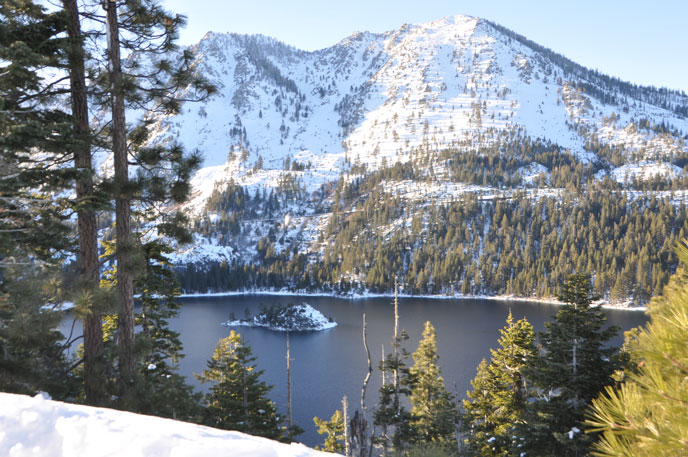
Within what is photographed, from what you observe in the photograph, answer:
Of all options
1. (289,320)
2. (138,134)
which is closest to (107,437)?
(138,134)

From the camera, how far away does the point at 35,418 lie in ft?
10.4

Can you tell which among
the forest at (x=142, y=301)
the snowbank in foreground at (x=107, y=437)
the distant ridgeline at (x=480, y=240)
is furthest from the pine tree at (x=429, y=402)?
the distant ridgeline at (x=480, y=240)

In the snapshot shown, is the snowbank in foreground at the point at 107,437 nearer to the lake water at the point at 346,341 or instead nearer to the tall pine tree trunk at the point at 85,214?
the tall pine tree trunk at the point at 85,214

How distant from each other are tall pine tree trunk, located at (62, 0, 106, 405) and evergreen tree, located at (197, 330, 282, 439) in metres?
9.55

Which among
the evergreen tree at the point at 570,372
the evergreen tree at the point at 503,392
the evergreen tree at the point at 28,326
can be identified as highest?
the evergreen tree at the point at 28,326

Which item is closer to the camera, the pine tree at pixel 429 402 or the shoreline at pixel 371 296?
the pine tree at pixel 429 402

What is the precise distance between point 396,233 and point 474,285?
45032 millimetres

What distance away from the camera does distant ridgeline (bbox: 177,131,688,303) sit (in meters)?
114

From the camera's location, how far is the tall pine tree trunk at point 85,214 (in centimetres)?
636

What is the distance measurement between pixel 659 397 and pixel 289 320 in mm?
76023

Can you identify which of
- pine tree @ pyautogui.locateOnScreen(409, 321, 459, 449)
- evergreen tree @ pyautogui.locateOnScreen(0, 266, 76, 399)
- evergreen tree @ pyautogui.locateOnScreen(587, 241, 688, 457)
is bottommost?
pine tree @ pyautogui.locateOnScreen(409, 321, 459, 449)

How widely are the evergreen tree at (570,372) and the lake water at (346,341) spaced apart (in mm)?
15350

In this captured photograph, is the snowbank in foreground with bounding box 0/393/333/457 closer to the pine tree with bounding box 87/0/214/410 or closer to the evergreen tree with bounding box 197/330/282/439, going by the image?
the pine tree with bounding box 87/0/214/410

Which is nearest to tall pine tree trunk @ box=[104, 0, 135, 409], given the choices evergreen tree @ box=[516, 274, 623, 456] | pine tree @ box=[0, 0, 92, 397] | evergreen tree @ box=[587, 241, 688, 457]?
pine tree @ box=[0, 0, 92, 397]
